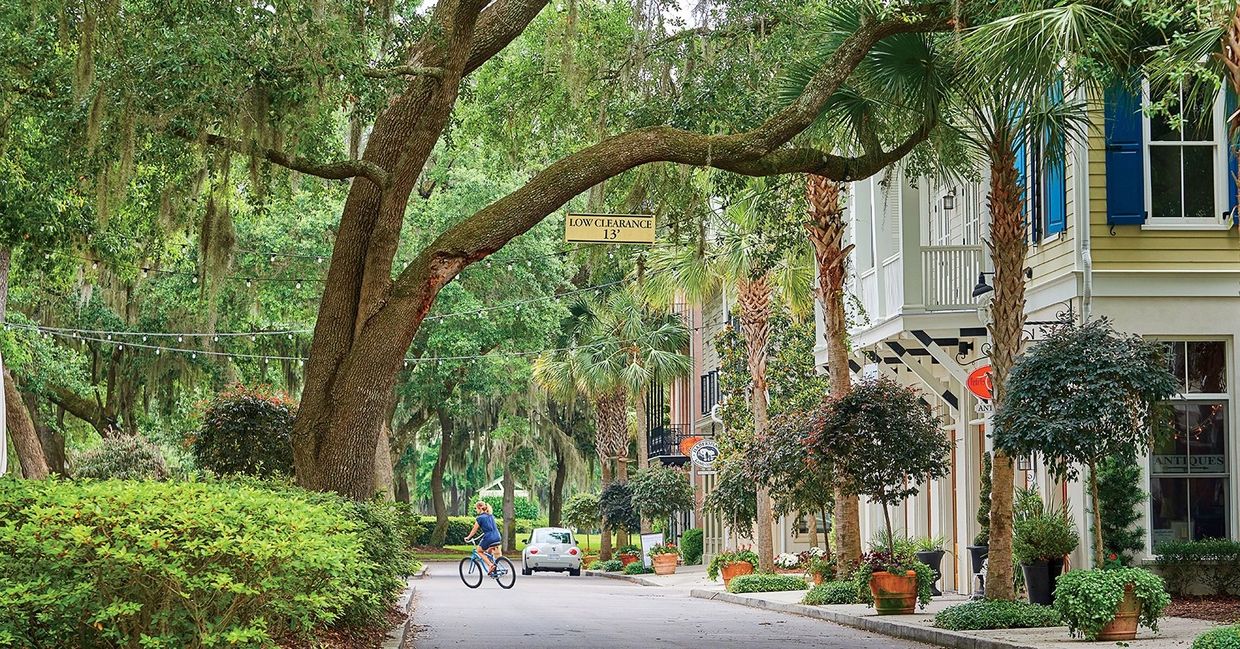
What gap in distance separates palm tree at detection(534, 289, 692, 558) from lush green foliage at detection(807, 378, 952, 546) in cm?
2309

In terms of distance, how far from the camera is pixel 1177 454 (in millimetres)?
18125

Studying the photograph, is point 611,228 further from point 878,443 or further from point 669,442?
point 669,442

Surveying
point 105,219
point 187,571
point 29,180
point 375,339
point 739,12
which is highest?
point 739,12

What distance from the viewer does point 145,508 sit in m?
7.45

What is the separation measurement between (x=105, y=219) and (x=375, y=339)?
2711 millimetres

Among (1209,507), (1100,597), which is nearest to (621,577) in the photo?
(1209,507)

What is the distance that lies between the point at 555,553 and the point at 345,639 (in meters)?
31.2

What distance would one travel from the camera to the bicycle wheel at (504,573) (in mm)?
31328

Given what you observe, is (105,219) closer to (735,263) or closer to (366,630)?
(366,630)

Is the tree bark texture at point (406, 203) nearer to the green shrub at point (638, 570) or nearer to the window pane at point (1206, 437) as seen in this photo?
the window pane at point (1206, 437)

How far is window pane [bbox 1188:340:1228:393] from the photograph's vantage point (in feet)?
59.9

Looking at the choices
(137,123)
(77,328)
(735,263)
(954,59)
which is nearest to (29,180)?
(137,123)

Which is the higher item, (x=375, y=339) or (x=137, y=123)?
(x=137, y=123)

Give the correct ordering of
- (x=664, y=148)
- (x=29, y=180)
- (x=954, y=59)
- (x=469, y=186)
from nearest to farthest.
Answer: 1. (x=664, y=148)
2. (x=954, y=59)
3. (x=29, y=180)
4. (x=469, y=186)
